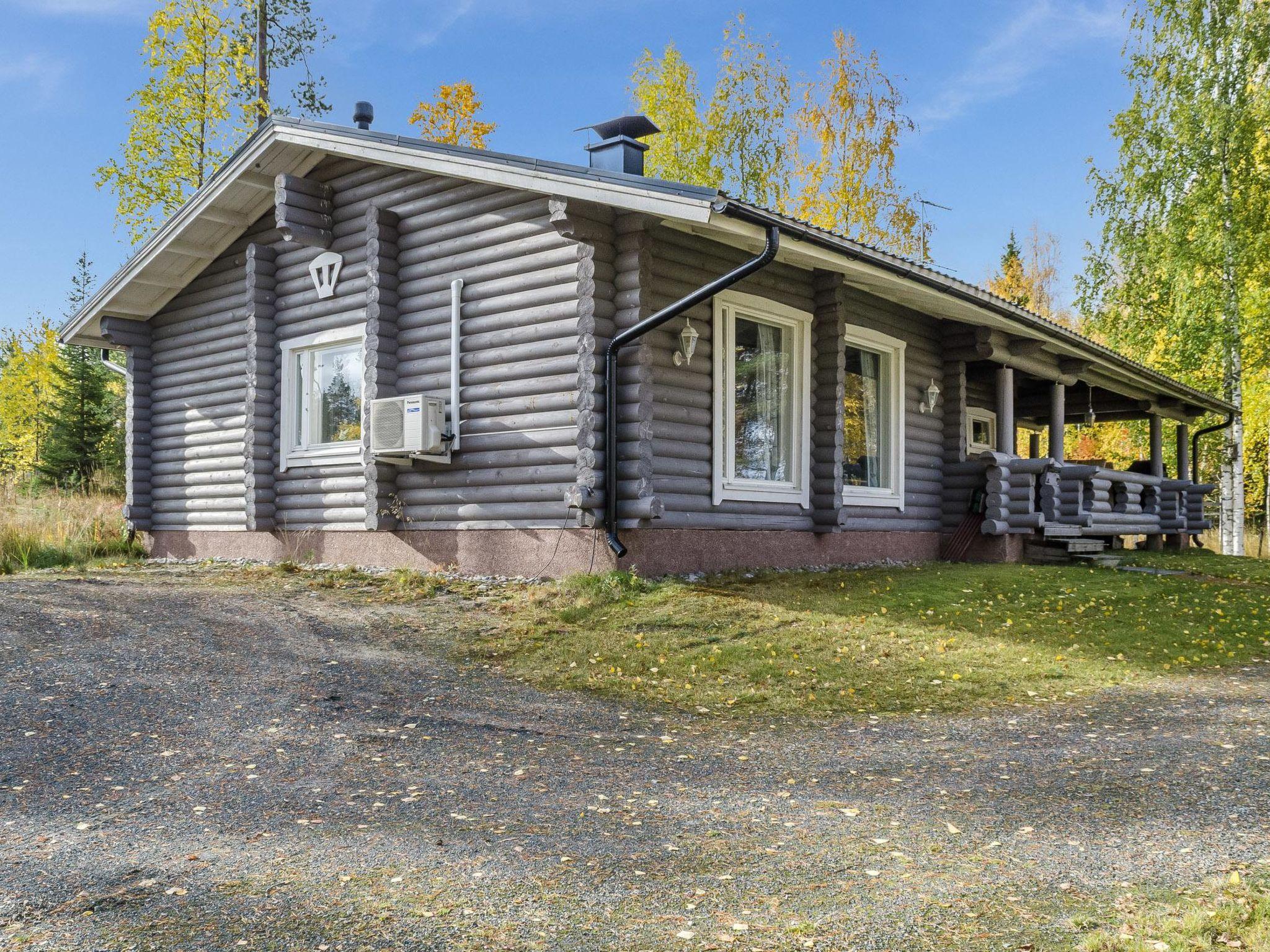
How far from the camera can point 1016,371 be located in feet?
50.3

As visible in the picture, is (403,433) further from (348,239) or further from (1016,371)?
(1016,371)

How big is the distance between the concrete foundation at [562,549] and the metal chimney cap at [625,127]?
150 inches

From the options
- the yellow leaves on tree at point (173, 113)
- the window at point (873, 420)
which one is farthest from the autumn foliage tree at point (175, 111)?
the window at point (873, 420)

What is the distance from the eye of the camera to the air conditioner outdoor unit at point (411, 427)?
933 cm

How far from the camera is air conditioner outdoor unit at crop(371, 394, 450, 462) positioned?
30.6 ft

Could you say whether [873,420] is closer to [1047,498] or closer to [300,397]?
[1047,498]

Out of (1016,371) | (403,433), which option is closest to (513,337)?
(403,433)

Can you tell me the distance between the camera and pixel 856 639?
24.0 ft

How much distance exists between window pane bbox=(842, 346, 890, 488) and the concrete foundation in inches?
28.4

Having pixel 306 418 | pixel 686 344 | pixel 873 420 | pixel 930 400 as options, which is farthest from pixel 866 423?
pixel 306 418

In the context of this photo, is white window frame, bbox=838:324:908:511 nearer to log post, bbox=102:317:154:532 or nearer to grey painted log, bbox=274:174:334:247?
grey painted log, bbox=274:174:334:247

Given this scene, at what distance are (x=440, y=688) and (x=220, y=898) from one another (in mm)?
3032

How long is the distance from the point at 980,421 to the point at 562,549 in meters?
9.92

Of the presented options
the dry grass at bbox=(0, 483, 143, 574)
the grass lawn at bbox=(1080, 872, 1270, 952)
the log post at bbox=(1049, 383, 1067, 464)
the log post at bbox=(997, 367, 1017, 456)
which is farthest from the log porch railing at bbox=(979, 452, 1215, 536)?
the dry grass at bbox=(0, 483, 143, 574)
